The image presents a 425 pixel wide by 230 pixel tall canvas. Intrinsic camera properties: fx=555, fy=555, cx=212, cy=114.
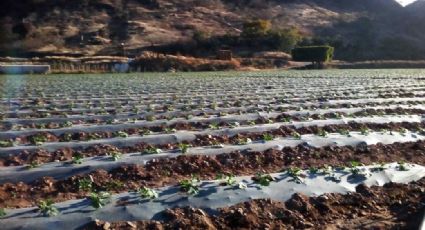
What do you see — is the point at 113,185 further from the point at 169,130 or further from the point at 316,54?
the point at 316,54

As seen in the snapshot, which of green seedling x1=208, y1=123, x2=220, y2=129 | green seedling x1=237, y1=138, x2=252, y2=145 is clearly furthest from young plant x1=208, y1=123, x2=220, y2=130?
green seedling x1=237, y1=138, x2=252, y2=145

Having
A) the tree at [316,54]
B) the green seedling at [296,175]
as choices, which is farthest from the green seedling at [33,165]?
the tree at [316,54]

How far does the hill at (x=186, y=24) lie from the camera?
53750 mm

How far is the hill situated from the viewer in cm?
5375

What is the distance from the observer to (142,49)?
5225 cm

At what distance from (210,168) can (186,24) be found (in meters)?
57.5

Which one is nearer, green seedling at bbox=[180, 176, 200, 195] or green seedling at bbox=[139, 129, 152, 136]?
green seedling at bbox=[180, 176, 200, 195]

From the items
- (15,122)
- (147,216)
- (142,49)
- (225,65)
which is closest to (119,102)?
(15,122)

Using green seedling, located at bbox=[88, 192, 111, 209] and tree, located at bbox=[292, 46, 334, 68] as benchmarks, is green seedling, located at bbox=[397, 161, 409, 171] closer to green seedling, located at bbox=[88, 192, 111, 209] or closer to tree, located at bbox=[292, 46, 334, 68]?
green seedling, located at bbox=[88, 192, 111, 209]

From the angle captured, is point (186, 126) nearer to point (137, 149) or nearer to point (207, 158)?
point (137, 149)

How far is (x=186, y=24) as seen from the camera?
63219 millimetres

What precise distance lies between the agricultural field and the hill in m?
39.1

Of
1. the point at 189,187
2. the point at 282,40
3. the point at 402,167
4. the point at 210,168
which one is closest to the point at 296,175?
the point at 210,168

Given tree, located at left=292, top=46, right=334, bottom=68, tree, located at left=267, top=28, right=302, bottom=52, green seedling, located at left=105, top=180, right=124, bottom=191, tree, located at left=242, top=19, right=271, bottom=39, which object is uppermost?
tree, located at left=242, top=19, right=271, bottom=39
